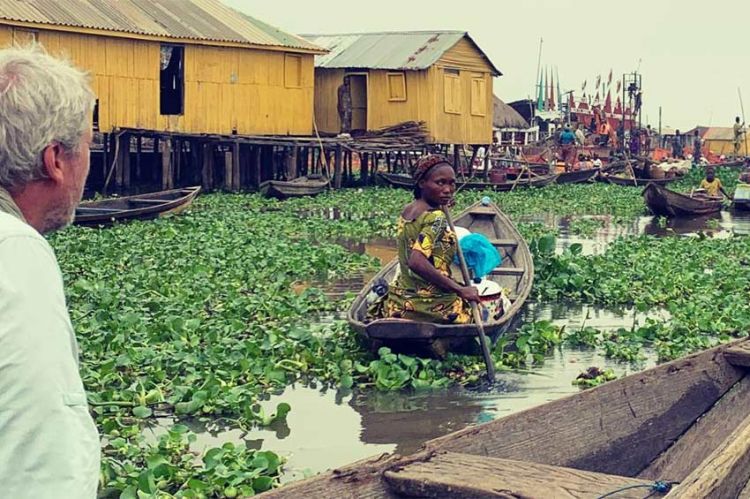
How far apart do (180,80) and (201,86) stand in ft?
1.79

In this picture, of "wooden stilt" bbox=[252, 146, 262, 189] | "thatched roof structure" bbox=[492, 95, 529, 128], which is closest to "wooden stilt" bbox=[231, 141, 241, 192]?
"wooden stilt" bbox=[252, 146, 262, 189]

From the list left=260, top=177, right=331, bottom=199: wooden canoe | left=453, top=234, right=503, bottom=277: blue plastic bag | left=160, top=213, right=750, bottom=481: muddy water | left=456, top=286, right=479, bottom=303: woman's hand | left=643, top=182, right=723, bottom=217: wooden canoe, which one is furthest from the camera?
left=260, top=177, right=331, bottom=199: wooden canoe

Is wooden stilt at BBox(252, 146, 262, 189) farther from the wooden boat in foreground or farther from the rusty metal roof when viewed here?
the wooden boat in foreground

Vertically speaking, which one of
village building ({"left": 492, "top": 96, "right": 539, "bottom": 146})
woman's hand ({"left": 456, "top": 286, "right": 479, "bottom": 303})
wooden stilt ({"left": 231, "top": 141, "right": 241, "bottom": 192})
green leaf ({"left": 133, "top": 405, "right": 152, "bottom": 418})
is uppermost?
village building ({"left": 492, "top": 96, "right": 539, "bottom": 146})

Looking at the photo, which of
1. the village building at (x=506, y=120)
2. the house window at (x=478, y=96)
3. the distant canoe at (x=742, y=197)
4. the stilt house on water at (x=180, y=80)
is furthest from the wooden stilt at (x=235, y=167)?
the village building at (x=506, y=120)

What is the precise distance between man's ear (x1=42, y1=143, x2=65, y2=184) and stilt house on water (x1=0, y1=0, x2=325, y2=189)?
20.6 m

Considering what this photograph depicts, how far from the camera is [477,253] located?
830 centimetres

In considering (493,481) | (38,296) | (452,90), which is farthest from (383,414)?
(452,90)

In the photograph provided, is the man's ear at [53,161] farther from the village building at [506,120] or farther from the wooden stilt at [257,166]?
the village building at [506,120]

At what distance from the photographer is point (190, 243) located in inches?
597

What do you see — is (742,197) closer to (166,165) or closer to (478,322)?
(166,165)

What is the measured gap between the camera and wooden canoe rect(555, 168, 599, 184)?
3438cm

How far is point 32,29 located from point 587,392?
64.1 feet

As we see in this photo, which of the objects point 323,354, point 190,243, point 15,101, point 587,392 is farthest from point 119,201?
point 15,101
